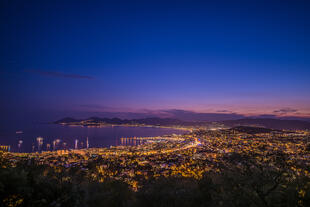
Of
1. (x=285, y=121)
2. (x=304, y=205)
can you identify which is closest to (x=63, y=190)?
(x=304, y=205)

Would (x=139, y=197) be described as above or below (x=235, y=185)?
below

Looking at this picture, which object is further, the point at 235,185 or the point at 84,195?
the point at 235,185

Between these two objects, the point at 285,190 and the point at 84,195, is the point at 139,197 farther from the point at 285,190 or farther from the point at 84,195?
the point at 285,190

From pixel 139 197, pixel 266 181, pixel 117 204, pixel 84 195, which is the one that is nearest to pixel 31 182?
pixel 84 195

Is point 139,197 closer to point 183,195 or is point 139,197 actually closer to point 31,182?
point 183,195

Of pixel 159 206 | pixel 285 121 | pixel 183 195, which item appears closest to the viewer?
pixel 159 206

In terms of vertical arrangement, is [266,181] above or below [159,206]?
above

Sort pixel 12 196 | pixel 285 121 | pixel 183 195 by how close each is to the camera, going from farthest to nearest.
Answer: pixel 285 121 < pixel 183 195 < pixel 12 196

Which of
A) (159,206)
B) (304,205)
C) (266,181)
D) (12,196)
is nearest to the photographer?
(12,196)

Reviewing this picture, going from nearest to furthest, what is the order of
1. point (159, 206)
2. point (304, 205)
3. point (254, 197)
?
1. point (304, 205)
2. point (254, 197)
3. point (159, 206)
